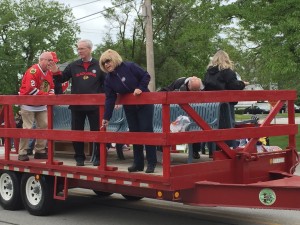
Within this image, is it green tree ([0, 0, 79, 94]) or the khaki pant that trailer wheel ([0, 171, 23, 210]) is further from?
green tree ([0, 0, 79, 94])

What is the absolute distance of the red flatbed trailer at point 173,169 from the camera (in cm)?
563

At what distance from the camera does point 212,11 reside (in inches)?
832

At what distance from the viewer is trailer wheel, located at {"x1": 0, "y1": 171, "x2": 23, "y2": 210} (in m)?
8.02

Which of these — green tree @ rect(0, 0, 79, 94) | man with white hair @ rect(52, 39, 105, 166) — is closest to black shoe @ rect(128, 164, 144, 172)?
man with white hair @ rect(52, 39, 105, 166)

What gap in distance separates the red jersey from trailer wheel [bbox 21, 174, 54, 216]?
134 centimetres

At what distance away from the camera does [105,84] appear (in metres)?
6.41

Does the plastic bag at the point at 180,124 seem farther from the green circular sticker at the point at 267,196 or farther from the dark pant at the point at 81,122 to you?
the green circular sticker at the point at 267,196

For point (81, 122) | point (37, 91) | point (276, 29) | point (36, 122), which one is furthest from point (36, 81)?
point (276, 29)

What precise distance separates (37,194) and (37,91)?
1.64m

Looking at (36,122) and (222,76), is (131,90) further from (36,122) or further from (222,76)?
(36,122)

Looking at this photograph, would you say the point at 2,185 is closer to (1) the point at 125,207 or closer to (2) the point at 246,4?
(1) the point at 125,207

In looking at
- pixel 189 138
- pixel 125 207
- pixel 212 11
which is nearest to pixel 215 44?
pixel 212 11

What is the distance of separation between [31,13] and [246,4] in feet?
129

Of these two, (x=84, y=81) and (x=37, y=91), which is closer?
(x=84, y=81)
